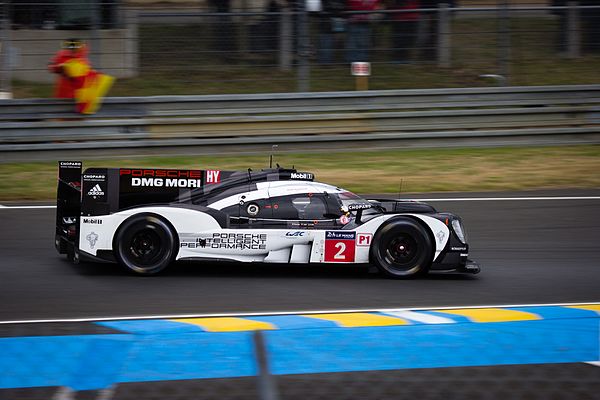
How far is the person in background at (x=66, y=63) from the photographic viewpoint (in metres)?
15.1

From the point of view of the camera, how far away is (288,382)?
5738 mm

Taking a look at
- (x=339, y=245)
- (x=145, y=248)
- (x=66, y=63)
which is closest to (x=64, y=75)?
(x=66, y=63)

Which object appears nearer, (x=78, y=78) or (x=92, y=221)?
(x=92, y=221)

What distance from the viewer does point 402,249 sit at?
9.05 m

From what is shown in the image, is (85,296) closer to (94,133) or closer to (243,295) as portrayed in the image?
(243,295)

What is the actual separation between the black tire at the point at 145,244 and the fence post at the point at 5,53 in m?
7.23

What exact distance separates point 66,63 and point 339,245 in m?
8.05

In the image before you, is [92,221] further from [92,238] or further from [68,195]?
[68,195]

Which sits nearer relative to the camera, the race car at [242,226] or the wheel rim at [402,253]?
the race car at [242,226]

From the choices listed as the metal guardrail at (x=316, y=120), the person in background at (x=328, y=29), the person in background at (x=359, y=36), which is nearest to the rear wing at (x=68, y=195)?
the metal guardrail at (x=316, y=120)

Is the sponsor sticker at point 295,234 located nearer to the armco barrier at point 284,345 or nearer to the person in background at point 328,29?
the armco barrier at point 284,345

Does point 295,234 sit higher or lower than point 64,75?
lower

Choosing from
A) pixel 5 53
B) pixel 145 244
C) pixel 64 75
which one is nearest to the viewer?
pixel 145 244

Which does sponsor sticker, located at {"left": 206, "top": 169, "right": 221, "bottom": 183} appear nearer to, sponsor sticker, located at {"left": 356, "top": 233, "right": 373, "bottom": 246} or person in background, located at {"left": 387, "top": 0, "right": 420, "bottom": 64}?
sponsor sticker, located at {"left": 356, "top": 233, "right": 373, "bottom": 246}
